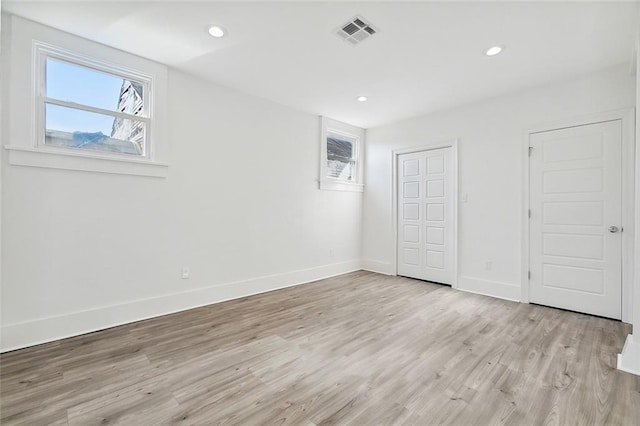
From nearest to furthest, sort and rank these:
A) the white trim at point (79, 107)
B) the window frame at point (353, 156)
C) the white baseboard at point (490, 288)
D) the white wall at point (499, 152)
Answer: the white trim at point (79, 107) → the white wall at point (499, 152) → the white baseboard at point (490, 288) → the window frame at point (353, 156)

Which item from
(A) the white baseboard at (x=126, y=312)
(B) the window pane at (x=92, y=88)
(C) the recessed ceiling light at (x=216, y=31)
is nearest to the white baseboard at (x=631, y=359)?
(A) the white baseboard at (x=126, y=312)

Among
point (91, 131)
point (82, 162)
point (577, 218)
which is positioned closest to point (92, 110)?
point (91, 131)

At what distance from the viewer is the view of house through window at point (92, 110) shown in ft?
8.51

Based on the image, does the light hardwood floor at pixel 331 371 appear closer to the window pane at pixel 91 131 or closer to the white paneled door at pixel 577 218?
the white paneled door at pixel 577 218

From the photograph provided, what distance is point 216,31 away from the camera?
2.54 meters

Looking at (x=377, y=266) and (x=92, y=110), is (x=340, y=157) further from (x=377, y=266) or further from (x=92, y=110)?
(x=92, y=110)

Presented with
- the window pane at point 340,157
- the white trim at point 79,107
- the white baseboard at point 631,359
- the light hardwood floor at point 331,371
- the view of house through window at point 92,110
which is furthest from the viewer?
the window pane at point 340,157

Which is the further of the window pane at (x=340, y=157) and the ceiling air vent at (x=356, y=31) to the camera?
the window pane at (x=340, y=157)

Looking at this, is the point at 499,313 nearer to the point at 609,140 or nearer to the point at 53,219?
the point at 609,140

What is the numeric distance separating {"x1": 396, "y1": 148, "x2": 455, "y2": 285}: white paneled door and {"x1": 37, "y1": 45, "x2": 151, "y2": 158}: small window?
3.90 m

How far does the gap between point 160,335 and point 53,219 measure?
1.41 meters

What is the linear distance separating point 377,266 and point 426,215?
1.32m

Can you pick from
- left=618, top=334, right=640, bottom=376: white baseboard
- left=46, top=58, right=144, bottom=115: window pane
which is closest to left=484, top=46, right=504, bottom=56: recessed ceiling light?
left=618, top=334, right=640, bottom=376: white baseboard

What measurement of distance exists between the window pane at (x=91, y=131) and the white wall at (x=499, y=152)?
13.2ft
